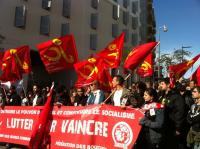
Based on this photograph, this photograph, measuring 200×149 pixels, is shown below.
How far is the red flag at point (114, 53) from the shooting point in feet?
31.5

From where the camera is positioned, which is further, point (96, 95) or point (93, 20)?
point (93, 20)

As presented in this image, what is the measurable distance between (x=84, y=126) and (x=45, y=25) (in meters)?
23.0

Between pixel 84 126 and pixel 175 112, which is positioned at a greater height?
pixel 175 112

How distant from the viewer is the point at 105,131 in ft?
25.1

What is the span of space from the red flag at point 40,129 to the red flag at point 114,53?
1.84m

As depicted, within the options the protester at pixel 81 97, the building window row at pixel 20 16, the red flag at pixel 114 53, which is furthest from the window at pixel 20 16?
the red flag at pixel 114 53

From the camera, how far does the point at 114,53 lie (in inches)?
383

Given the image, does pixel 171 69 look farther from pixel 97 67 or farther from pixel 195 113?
pixel 195 113

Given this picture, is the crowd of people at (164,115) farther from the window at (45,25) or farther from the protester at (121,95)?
the window at (45,25)

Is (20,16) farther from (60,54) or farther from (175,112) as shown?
(175,112)

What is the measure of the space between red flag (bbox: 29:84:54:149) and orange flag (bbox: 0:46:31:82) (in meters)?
3.13

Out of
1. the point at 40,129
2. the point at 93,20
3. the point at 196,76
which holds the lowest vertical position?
the point at 40,129

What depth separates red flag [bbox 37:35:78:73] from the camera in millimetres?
10070

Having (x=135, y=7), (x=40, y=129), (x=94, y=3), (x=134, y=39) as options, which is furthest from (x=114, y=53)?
(x=135, y=7)
